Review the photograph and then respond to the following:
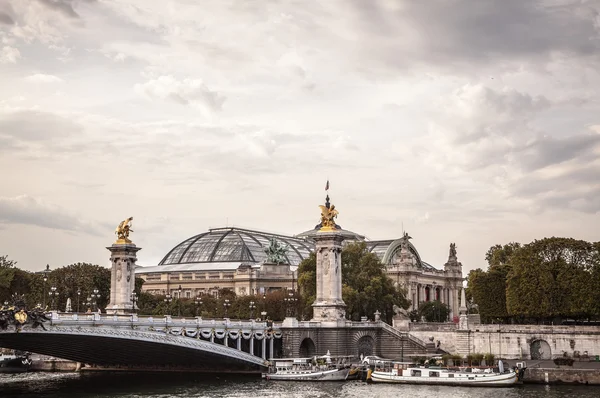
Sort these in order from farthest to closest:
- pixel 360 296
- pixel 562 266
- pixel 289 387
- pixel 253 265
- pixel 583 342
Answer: pixel 253 265, pixel 360 296, pixel 562 266, pixel 583 342, pixel 289 387

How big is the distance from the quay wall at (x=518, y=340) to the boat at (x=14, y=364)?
40716 millimetres

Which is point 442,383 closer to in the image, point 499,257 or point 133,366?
point 133,366

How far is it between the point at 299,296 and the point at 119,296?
29.6 metres

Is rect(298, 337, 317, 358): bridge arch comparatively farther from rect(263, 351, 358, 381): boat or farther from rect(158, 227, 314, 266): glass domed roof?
rect(158, 227, 314, 266): glass domed roof

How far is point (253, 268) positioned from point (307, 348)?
67319 millimetres

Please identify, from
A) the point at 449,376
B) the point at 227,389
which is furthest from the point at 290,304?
the point at 227,389

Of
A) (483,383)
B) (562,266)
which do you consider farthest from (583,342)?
(483,383)

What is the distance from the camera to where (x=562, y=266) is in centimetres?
9294

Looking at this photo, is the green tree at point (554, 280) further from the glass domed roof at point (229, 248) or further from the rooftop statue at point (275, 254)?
the glass domed roof at point (229, 248)

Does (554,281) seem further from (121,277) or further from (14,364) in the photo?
(14,364)

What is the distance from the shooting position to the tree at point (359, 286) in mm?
103562

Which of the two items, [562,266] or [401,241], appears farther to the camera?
[401,241]

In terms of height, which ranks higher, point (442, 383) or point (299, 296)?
point (299, 296)

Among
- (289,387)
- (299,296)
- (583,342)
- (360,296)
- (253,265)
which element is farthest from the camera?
(253,265)
